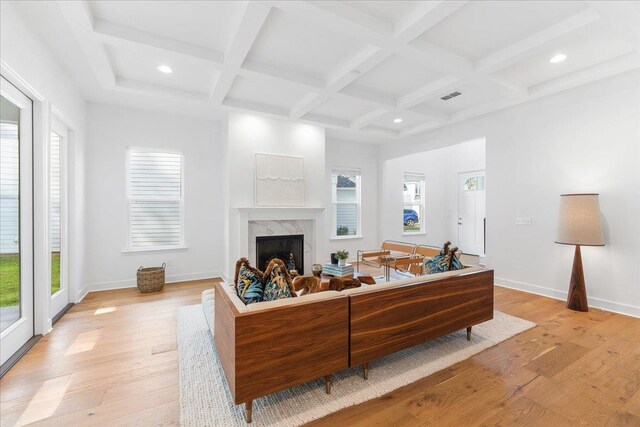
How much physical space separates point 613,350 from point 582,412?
1.22 meters

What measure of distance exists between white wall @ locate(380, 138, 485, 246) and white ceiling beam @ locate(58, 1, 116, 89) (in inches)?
212

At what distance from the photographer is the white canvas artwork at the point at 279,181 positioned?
A: 4.83 meters

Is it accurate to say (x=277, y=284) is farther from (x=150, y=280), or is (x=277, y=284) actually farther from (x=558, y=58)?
(x=558, y=58)

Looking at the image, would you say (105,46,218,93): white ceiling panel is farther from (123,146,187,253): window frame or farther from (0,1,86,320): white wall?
(123,146,187,253): window frame

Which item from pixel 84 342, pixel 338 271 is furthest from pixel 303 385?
pixel 84 342

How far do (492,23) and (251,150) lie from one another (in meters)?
3.54

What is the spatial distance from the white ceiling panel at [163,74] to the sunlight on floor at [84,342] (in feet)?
9.52

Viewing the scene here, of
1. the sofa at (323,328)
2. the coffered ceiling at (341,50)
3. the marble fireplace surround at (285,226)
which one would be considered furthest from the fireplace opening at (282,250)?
the sofa at (323,328)

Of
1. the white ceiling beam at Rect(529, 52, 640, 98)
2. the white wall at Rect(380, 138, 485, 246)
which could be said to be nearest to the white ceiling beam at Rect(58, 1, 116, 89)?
the white ceiling beam at Rect(529, 52, 640, 98)

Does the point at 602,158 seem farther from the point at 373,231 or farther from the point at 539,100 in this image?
the point at 373,231

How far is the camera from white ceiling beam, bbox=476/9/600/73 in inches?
93.7

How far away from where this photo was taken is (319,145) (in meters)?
5.38

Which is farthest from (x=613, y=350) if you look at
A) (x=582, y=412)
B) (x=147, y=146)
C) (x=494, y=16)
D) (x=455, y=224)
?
(x=147, y=146)

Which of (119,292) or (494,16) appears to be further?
(119,292)
